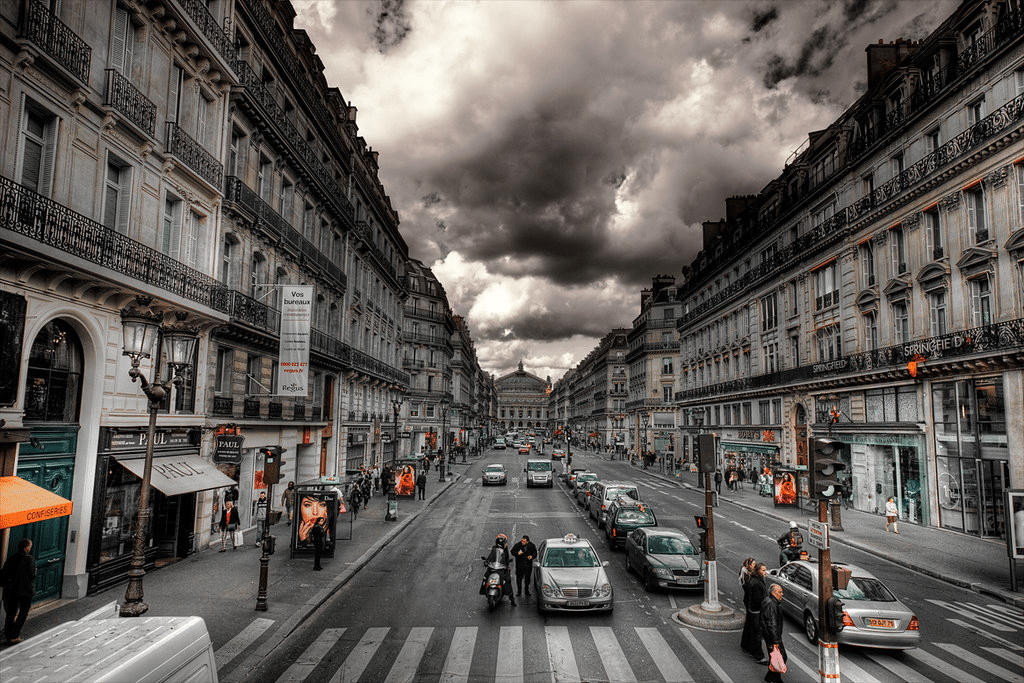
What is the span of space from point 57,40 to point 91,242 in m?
4.30

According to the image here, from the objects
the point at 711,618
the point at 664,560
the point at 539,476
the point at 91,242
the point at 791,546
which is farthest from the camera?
the point at 539,476

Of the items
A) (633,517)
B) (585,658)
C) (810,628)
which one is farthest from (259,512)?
(810,628)

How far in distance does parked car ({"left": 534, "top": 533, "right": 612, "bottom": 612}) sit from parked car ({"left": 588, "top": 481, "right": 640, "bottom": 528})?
31.4 ft

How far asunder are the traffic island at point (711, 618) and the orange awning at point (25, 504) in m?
12.3

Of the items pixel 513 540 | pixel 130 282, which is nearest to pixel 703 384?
pixel 513 540

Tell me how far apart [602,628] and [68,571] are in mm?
11806

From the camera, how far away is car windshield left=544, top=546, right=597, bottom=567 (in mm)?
14320

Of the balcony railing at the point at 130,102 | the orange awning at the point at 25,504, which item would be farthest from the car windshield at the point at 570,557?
the balcony railing at the point at 130,102

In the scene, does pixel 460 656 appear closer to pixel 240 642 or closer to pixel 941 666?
pixel 240 642

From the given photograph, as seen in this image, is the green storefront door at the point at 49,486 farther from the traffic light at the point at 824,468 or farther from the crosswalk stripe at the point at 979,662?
the crosswalk stripe at the point at 979,662

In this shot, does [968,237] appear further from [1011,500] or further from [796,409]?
[796,409]

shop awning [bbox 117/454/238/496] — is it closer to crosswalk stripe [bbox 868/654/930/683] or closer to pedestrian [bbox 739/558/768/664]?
pedestrian [bbox 739/558/768/664]

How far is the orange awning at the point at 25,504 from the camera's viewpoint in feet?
34.6

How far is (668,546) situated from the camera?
1600 centimetres
